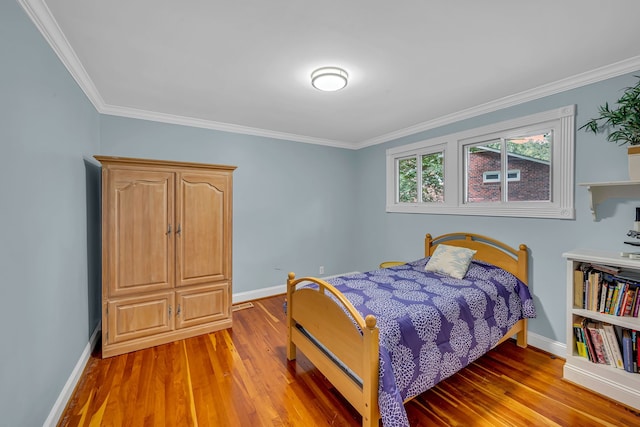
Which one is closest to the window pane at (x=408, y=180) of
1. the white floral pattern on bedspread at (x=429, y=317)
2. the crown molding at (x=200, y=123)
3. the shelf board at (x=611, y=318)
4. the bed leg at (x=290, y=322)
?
the crown molding at (x=200, y=123)

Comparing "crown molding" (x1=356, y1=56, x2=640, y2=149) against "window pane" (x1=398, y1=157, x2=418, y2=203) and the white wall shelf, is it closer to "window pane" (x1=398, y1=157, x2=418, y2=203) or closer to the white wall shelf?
"window pane" (x1=398, y1=157, x2=418, y2=203)

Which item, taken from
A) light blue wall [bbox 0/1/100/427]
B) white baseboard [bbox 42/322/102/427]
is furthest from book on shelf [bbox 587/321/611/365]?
white baseboard [bbox 42/322/102/427]

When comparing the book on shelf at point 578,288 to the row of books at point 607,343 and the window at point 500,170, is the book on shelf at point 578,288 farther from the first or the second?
the window at point 500,170

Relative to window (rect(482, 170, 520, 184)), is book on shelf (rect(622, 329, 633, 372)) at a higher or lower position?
lower

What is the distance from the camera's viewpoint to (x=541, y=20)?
1.62 meters

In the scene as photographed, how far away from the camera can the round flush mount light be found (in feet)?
7.09

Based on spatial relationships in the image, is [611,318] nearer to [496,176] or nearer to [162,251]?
[496,176]

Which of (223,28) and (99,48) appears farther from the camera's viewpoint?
(99,48)

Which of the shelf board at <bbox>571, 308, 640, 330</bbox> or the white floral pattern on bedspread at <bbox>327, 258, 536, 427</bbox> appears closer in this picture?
the white floral pattern on bedspread at <bbox>327, 258, 536, 427</bbox>

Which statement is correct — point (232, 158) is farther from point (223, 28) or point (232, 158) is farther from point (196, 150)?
point (223, 28)

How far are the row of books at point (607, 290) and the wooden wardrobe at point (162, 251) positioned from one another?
325 cm

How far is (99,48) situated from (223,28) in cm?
99

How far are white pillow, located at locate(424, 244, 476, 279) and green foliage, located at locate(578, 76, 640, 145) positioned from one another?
1.43 meters

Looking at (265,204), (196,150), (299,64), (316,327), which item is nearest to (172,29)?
(299,64)
